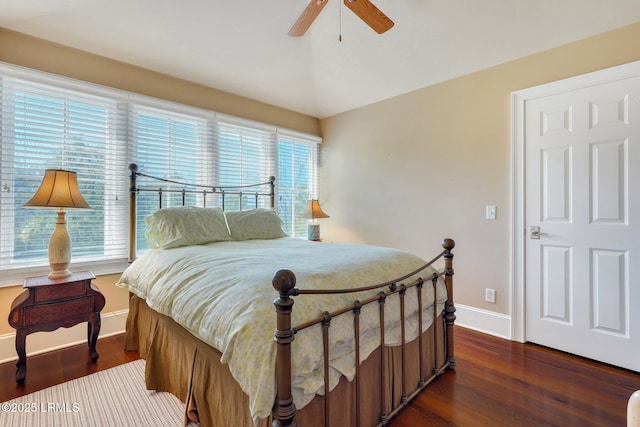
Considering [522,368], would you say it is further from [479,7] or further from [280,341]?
[479,7]

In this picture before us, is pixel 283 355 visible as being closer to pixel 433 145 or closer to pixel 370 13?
pixel 370 13

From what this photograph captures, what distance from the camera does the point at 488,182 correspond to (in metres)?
2.73

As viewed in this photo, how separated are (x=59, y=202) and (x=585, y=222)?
12.5 ft

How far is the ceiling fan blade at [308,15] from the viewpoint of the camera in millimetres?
1895

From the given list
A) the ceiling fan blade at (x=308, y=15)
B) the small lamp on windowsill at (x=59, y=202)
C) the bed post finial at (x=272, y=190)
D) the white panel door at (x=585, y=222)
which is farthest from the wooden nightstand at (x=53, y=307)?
the white panel door at (x=585, y=222)

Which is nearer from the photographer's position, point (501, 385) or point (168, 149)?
point (501, 385)

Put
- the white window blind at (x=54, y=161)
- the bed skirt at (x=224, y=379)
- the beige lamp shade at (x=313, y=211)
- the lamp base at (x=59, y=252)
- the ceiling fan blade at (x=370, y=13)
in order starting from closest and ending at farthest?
1. the bed skirt at (x=224, y=379)
2. the ceiling fan blade at (x=370, y=13)
3. the lamp base at (x=59, y=252)
4. the white window blind at (x=54, y=161)
5. the beige lamp shade at (x=313, y=211)

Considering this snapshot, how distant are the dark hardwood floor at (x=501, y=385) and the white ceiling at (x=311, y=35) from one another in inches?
96.7

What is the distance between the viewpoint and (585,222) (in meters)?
2.25

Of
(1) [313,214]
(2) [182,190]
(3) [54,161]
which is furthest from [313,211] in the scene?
(3) [54,161]

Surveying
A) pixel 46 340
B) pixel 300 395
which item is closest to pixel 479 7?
pixel 300 395

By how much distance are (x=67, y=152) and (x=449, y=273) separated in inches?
123

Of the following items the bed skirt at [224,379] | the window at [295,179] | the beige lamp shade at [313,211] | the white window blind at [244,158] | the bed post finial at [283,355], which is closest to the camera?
the bed post finial at [283,355]

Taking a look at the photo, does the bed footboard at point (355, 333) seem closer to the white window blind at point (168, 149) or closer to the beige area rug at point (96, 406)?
the beige area rug at point (96, 406)
